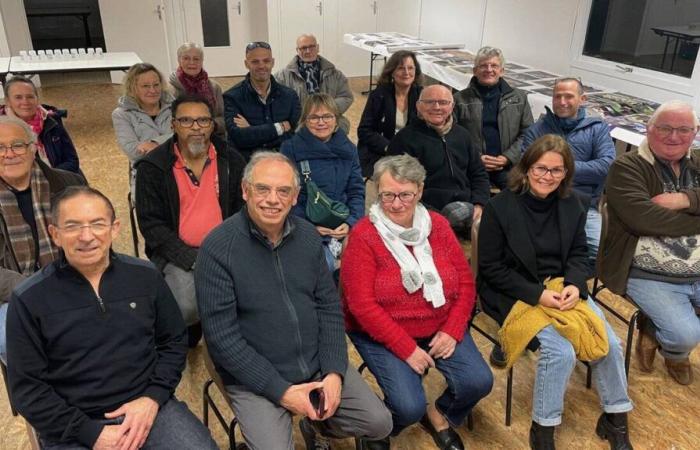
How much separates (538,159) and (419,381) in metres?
0.93

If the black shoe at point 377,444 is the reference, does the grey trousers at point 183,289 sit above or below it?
above

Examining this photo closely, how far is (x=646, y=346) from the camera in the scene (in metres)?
2.46

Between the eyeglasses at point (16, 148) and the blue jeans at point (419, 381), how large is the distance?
4.46 ft

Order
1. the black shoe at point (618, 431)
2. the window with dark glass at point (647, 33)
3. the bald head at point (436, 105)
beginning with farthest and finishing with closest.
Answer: the window with dark glass at point (647, 33), the bald head at point (436, 105), the black shoe at point (618, 431)

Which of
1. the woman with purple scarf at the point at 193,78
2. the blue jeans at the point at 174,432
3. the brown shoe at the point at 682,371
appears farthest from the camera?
the woman with purple scarf at the point at 193,78

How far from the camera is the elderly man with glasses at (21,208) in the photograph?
1938 millimetres

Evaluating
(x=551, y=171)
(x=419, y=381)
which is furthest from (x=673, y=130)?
(x=419, y=381)

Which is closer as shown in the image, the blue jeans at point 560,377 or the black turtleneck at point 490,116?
the blue jeans at point 560,377

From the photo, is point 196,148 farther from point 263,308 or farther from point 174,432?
point 174,432

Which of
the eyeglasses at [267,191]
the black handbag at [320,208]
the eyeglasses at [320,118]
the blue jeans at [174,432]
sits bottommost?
the blue jeans at [174,432]

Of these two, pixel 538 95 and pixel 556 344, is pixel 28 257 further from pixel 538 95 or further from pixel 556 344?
pixel 538 95

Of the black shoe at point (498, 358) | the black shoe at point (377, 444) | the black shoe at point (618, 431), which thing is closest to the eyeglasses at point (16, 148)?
the black shoe at point (377, 444)

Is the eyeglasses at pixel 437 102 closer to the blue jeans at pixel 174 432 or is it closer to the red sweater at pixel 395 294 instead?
the red sweater at pixel 395 294

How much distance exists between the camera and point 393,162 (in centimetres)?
201
